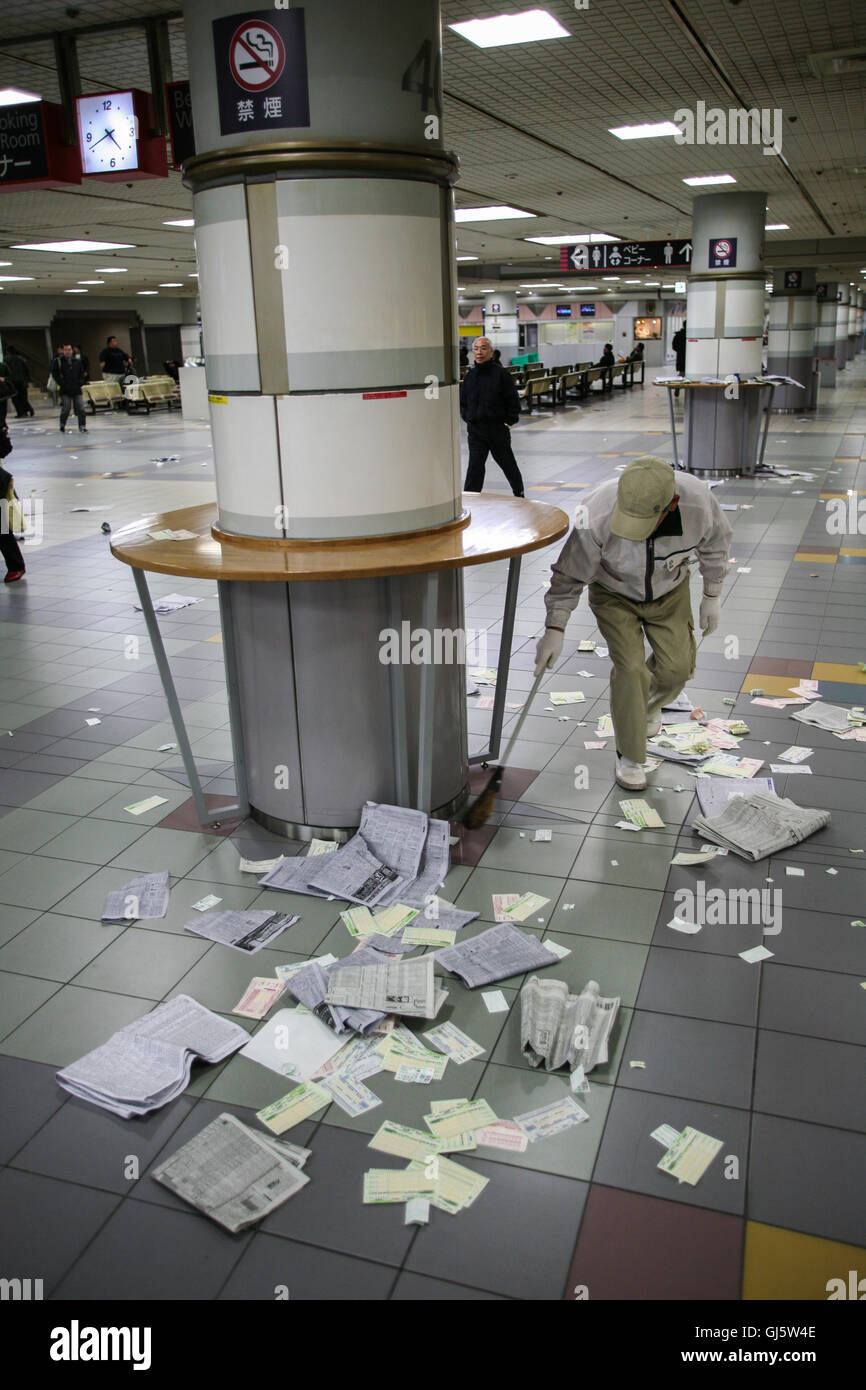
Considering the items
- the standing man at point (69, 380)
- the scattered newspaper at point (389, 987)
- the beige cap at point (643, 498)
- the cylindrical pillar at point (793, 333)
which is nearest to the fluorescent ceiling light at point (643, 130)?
the beige cap at point (643, 498)

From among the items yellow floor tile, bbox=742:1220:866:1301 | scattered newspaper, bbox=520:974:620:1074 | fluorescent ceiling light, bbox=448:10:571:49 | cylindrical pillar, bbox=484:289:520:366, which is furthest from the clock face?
cylindrical pillar, bbox=484:289:520:366

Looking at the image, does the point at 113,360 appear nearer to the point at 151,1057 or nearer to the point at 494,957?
the point at 494,957

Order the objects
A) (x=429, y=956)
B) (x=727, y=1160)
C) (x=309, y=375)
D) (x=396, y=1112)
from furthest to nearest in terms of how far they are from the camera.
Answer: (x=309, y=375) → (x=429, y=956) → (x=396, y=1112) → (x=727, y=1160)

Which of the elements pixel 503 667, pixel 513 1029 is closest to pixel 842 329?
pixel 503 667

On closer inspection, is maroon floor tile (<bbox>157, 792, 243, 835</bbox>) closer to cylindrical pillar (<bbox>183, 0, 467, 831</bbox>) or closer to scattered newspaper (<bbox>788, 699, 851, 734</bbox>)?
cylindrical pillar (<bbox>183, 0, 467, 831</bbox>)

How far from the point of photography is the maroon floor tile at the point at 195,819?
455 centimetres

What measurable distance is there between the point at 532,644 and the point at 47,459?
1323 centimetres

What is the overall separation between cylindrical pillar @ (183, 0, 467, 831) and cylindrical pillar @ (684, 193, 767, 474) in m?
9.92

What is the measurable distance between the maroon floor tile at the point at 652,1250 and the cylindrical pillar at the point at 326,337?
210cm

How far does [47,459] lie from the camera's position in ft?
57.9

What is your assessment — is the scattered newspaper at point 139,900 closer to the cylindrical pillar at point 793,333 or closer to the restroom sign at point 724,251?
the restroom sign at point 724,251

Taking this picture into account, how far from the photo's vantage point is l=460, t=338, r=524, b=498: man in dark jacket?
10.1 m

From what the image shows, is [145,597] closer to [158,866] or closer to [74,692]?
[158,866]
